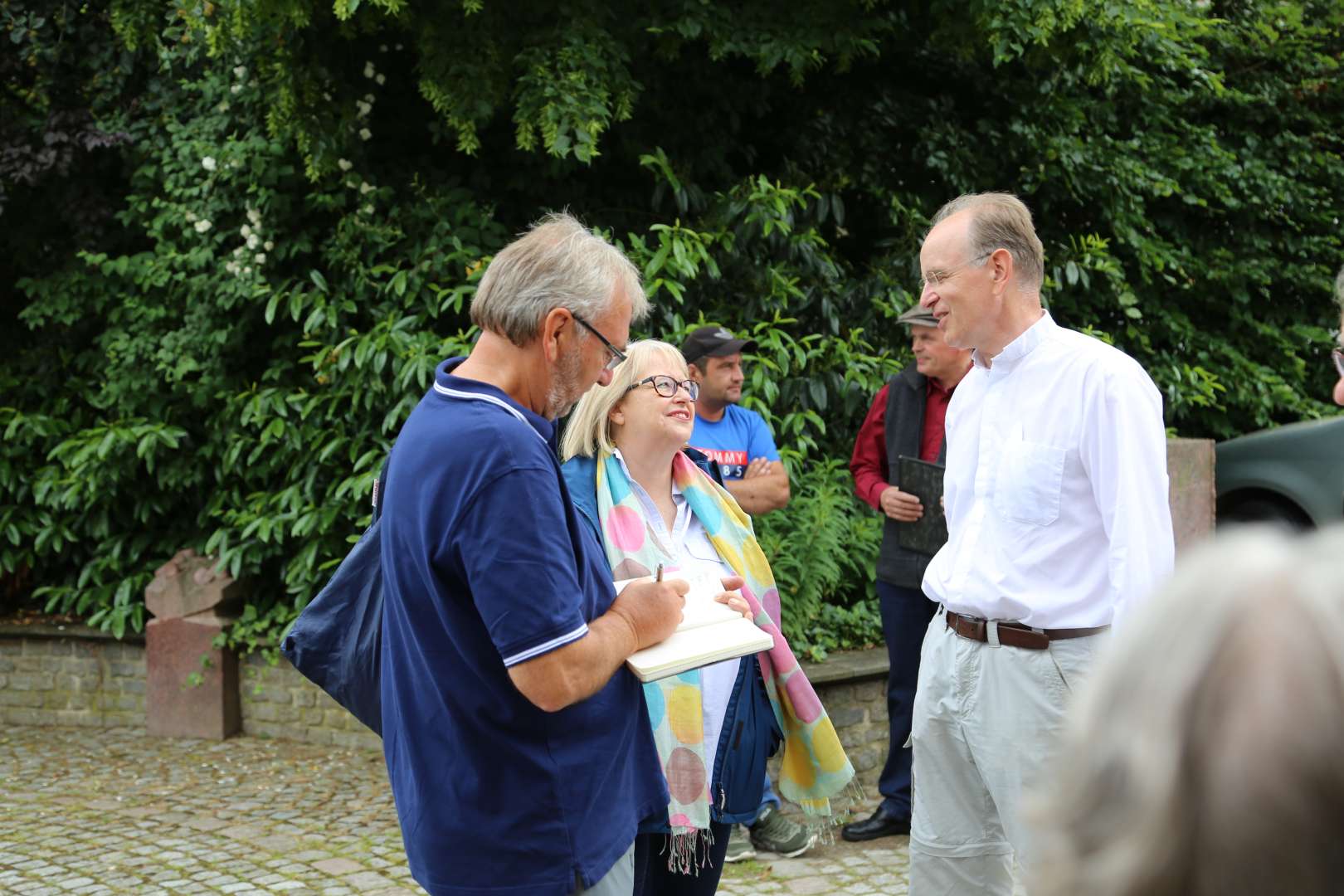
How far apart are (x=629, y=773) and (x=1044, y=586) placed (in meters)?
1.08

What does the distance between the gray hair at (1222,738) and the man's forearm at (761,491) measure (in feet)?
15.2

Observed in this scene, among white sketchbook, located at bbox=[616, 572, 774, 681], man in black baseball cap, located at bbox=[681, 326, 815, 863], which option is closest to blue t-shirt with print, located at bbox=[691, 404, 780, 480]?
man in black baseball cap, located at bbox=[681, 326, 815, 863]

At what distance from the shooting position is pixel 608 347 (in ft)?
8.28

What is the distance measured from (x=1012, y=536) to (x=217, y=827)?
401 cm

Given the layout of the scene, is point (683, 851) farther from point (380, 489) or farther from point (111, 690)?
point (111, 690)

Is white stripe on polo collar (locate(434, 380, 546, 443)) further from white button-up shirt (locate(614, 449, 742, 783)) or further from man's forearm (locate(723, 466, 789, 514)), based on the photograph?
man's forearm (locate(723, 466, 789, 514))

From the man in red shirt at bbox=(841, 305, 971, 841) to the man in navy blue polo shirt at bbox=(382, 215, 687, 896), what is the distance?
2.93 meters

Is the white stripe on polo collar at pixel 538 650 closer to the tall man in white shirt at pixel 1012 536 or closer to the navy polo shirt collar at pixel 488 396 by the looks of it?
the navy polo shirt collar at pixel 488 396

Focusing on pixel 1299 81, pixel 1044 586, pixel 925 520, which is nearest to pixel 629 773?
pixel 1044 586

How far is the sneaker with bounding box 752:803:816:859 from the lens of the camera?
5246 mm

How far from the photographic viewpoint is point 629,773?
8.29ft

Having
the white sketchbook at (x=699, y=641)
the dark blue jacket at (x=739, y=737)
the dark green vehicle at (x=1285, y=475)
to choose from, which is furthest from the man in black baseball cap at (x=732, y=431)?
the dark green vehicle at (x=1285, y=475)

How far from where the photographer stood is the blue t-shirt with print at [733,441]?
5648 millimetres

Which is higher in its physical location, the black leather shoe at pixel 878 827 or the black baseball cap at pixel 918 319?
the black baseball cap at pixel 918 319
